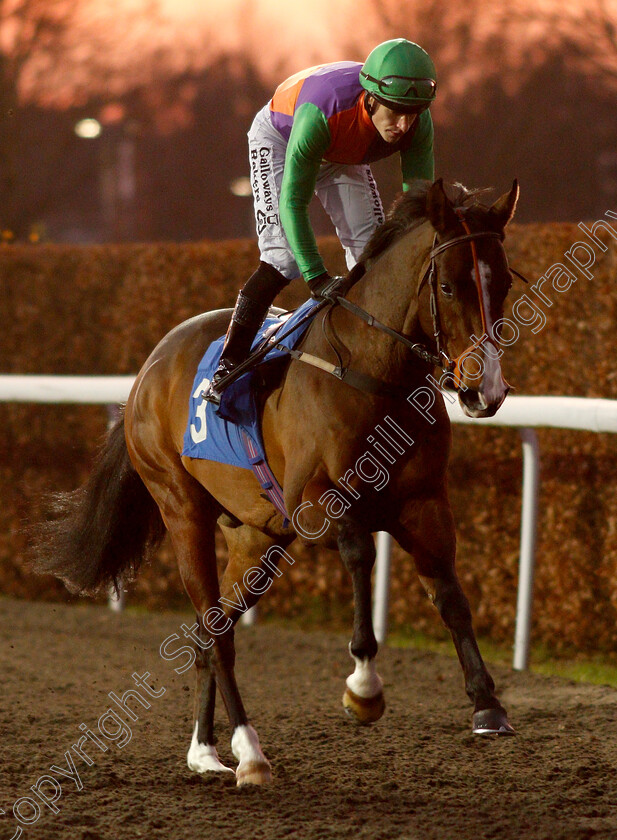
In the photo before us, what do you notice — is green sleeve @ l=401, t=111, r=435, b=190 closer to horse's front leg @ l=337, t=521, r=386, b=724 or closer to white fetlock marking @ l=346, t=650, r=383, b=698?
horse's front leg @ l=337, t=521, r=386, b=724

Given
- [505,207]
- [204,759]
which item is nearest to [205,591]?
[204,759]

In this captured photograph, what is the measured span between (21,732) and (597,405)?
8.69 feet

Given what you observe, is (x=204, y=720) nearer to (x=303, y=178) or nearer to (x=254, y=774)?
(x=254, y=774)

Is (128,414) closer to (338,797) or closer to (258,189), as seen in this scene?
(258,189)

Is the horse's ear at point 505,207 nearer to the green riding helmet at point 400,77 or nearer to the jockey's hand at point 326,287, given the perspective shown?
the green riding helmet at point 400,77

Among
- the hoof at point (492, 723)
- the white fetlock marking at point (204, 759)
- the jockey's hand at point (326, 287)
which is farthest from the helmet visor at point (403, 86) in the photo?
the white fetlock marking at point (204, 759)

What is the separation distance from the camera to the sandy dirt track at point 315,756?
3102 mm

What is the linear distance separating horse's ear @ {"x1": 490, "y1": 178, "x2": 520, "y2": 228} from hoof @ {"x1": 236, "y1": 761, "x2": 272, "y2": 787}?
1.86 metres

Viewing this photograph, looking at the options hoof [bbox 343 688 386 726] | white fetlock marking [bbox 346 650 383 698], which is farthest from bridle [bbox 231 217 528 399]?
hoof [bbox 343 688 386 726]

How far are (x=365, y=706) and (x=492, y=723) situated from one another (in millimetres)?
486

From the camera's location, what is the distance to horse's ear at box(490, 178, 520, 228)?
3062 millimetres

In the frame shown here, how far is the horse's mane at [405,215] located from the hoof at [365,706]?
1332 millimetres

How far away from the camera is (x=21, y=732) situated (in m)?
4.18

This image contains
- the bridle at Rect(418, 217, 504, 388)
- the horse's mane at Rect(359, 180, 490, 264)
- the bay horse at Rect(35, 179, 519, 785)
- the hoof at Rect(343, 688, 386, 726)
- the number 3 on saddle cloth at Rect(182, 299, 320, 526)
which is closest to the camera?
the bridle at Rect(418, 217, 504, 388)
